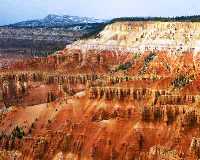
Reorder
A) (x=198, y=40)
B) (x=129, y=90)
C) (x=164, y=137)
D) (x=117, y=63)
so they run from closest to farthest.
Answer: (x=164, y=137), (x=129, y=90), (x=198, y=40), (x=117, y=63)

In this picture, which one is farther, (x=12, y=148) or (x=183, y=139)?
(x=12, y=148)

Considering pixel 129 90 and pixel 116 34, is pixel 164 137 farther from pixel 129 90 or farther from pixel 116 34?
pixel 116 34

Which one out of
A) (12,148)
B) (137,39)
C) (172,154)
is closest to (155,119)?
(172,154)

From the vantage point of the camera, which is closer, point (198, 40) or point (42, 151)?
point (42, 151)

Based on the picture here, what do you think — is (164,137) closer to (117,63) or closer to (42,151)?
(42,151)

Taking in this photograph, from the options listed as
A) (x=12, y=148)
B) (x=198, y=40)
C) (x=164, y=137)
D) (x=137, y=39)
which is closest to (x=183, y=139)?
(x=164, y=137)

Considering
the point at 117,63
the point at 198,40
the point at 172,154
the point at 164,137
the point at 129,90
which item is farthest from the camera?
the point at 117,63
